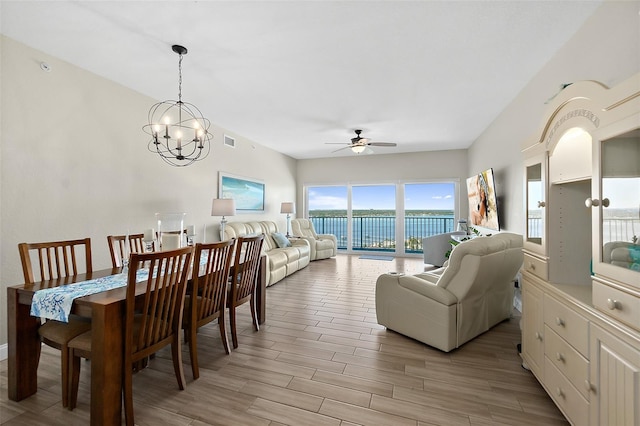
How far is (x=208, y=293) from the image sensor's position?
7.14ft

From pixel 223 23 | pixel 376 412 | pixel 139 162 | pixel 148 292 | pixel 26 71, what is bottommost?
pixel 376 412

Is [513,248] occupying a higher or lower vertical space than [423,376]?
higher

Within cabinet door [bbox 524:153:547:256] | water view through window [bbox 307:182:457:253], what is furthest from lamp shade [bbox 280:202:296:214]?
cabinet door [bbox 524:153:547:256]

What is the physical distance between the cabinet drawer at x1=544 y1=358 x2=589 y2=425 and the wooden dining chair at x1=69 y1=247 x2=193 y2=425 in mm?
2379

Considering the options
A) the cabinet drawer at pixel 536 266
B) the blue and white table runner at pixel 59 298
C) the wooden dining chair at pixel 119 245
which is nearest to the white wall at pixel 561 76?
the cabinet drawer at pixel 536 266

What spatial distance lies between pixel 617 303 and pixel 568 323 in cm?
43

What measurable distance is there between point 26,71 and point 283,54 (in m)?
2.42

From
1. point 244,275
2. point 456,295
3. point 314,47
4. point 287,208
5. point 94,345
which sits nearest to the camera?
point 94,345

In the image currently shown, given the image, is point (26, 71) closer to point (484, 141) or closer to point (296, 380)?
point (296, 380)

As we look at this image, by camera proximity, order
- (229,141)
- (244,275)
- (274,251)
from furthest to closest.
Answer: (229,141) < (274,251) < (244,275)

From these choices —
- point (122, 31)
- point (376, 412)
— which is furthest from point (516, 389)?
point (122, 31)

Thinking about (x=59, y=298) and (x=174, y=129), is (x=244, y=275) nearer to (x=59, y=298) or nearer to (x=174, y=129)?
(x=59, y=298)

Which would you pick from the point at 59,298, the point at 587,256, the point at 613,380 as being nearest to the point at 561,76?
the point at 587,256

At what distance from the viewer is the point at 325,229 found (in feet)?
27.4
